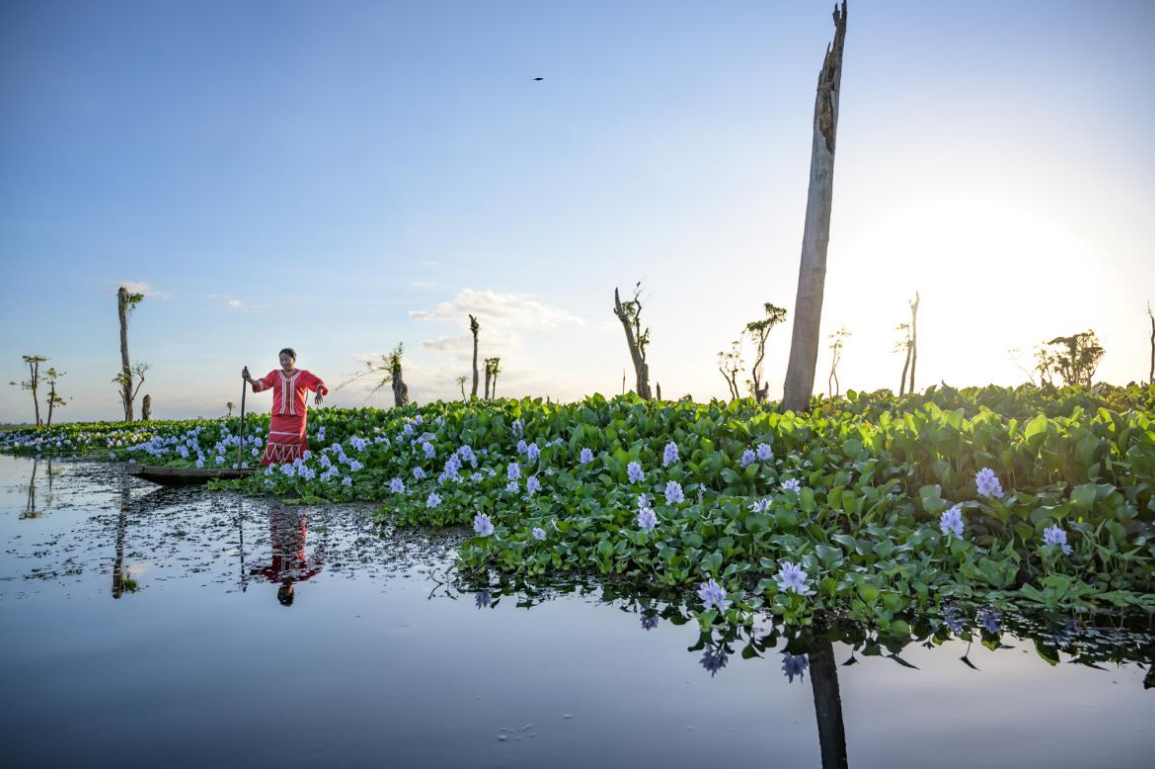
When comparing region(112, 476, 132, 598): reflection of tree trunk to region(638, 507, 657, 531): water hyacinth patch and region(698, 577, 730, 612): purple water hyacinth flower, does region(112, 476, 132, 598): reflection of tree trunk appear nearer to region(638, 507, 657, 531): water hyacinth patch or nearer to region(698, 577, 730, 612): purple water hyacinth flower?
region(638, 507, 657, 531): water hyacinth patch

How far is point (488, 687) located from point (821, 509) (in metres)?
3.00

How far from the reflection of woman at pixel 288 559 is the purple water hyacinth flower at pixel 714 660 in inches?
95.9

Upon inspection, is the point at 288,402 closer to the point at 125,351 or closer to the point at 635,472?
the point at 635,472

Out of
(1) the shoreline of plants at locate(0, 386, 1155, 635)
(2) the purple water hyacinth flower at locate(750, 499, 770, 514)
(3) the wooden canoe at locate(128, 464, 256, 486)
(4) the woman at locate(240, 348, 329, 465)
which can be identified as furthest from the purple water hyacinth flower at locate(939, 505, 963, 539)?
(3) the wooden canoe at locate(128, 464, 256, 486)

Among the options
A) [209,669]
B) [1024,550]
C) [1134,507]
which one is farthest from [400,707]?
[1134,507]

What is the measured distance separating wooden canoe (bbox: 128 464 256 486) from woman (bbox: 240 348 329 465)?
54 cm

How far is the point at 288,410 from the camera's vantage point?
10.1 meters

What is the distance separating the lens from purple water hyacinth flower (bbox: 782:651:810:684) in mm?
2932

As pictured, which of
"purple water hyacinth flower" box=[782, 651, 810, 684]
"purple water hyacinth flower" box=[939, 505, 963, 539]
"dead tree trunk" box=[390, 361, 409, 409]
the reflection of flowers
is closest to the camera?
"purple water hyacinth flower" box=[782, 651, 810, 684]

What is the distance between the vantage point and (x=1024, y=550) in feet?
14.5

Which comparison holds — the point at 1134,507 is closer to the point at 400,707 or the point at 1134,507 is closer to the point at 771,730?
the point at 771,730

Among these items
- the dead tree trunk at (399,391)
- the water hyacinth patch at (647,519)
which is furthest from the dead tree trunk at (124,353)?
the water hyacinth patch at (647,519)

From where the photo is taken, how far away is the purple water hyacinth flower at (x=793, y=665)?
2932mm

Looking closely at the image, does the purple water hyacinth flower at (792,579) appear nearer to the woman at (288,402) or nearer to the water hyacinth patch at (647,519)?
the water hyacinth patch at (647,519)
